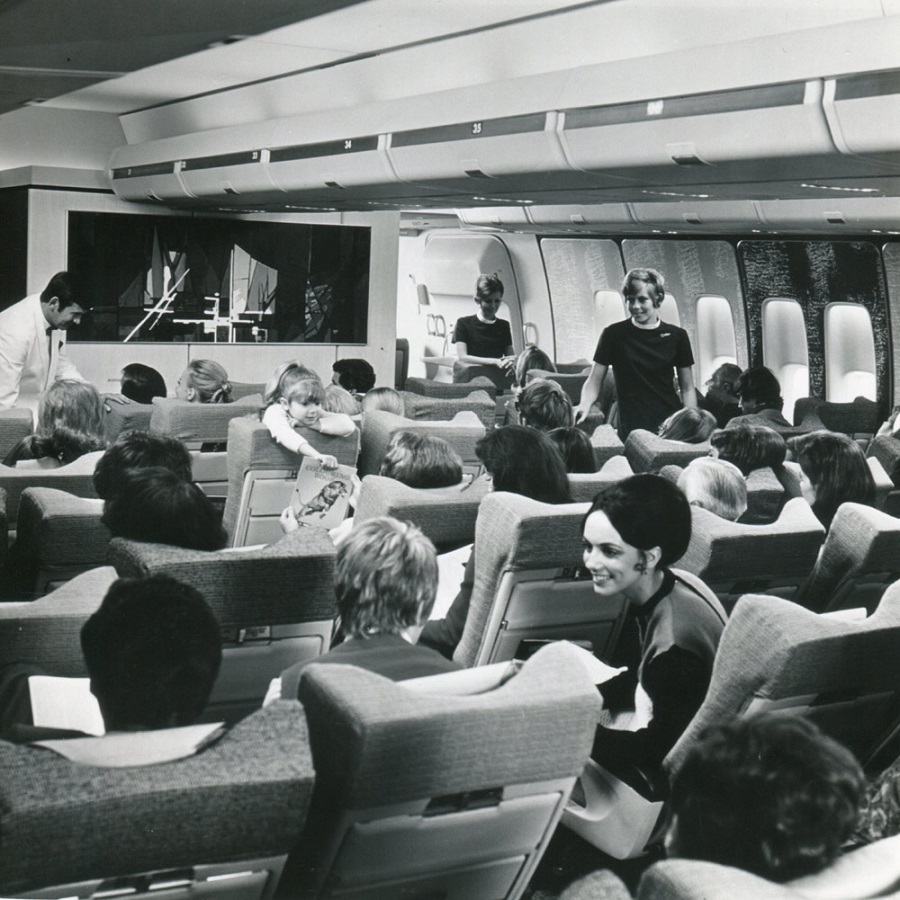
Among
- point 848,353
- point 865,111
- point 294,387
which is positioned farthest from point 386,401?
point 848,353

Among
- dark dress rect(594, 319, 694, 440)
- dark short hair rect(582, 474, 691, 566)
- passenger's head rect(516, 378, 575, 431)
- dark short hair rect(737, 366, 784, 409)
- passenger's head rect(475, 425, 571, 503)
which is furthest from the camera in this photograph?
dark short hair rect(737, 366, 784, 409)

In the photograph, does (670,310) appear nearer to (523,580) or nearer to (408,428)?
(408,428)

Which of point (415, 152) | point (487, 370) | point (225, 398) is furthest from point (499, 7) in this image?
point (487, 370)

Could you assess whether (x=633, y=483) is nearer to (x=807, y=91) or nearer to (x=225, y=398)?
(x=807, y=91)

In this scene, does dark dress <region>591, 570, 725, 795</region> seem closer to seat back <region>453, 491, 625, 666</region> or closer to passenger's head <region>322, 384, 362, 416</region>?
seat back <region>453, 491, 625, 666</region>

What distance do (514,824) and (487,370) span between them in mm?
9888

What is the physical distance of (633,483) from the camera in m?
3.01

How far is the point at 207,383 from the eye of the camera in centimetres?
724

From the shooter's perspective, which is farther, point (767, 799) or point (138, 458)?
point (138, 458)

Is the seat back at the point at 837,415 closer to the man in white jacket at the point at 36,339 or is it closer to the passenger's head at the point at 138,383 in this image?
the passenger's head at the point at 138,383

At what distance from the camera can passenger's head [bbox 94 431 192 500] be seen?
12.6 feet

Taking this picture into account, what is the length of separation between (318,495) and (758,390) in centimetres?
375

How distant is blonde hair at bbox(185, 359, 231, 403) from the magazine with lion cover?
2346 millimetres

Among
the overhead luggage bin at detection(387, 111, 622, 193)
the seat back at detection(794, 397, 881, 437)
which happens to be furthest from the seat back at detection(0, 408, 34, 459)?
the seat back at detection(794, 397, 881, 437)
